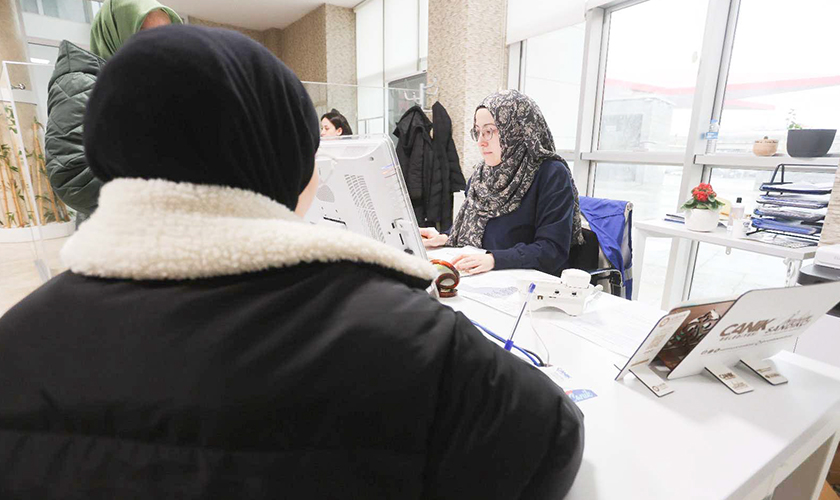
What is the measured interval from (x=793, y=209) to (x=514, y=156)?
1344mm

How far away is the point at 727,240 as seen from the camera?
1.99 meters

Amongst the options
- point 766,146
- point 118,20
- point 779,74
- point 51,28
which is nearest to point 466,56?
point 779,74

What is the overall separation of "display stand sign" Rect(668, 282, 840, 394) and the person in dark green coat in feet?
5.77

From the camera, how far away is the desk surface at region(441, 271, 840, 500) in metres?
0.56

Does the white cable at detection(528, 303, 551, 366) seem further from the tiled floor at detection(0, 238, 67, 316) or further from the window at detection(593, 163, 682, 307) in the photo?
the tiled floor at detection(0, 238, 67, 316)

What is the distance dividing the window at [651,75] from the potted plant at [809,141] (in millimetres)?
659

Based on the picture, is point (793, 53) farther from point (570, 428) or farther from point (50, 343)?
point (50, 343)

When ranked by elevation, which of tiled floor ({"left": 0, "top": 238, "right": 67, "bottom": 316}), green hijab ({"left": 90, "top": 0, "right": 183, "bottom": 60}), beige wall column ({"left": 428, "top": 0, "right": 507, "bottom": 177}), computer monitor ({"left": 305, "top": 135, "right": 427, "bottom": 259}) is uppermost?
beige wall column ({"left": 428, "top": 0, "right": 507, "bottom": 177})

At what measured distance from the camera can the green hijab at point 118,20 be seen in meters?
1.46

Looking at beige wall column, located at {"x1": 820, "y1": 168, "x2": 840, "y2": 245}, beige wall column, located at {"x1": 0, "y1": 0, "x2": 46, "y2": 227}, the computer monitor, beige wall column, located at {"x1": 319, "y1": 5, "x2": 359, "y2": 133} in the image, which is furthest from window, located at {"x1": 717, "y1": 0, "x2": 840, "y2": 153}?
beige wall column, located at {"x1": 0, "y1": 0, "x2": 46, "y2": 227}

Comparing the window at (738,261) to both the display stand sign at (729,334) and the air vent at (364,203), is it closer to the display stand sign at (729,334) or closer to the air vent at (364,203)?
the display stand sign at (729,334)

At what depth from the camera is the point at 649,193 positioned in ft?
10.2

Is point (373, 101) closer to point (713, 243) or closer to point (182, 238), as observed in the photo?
point (713, 243)

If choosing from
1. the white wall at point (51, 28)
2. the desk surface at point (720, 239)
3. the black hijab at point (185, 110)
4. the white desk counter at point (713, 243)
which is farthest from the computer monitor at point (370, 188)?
the white wall at point (51, 28)
